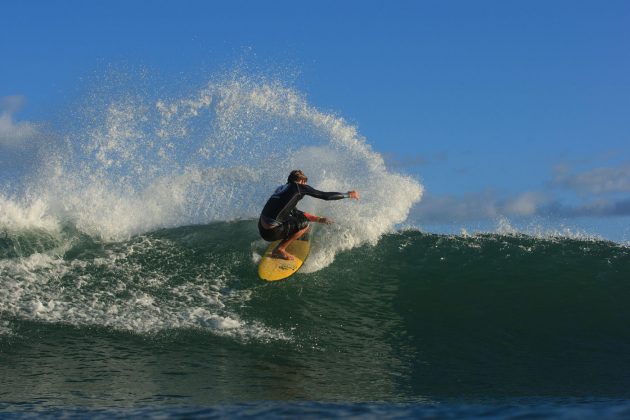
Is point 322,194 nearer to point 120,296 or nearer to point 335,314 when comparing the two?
point 335,314

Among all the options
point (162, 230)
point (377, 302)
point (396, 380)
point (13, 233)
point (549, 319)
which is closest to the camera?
point (396, 380)

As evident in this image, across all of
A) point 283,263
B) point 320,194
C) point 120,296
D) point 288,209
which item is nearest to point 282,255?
point 283,263

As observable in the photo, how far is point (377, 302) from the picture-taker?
9.34 meters

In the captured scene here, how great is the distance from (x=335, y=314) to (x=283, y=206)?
6.00ft

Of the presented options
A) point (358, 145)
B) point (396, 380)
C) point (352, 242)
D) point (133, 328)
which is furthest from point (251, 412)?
point (358, 145)

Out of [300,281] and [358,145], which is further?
[358,145]

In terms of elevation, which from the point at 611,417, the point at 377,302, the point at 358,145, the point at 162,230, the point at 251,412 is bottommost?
the point at 251,412

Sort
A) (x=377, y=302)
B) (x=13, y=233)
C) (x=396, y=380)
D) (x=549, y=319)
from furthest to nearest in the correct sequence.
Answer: (x=13, y=233), (x=377, y=302), (x=549, y=319), (x=396, y=380)

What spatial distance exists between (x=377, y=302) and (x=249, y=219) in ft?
13.5

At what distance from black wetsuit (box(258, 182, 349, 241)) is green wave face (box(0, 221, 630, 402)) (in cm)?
83

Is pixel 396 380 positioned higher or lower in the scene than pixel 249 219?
lower

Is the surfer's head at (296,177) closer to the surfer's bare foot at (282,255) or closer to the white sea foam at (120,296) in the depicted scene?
the surfer's bare foot at (282,255)

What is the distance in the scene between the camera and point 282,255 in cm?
994

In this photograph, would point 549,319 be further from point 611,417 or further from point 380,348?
point 611,417
